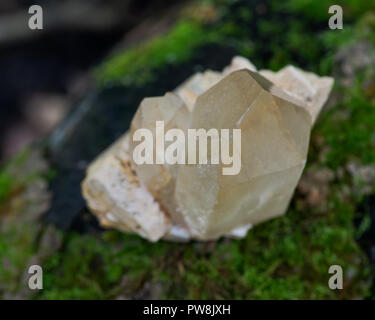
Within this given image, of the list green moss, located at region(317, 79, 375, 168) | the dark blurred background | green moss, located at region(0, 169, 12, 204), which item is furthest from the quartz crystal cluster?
the dark blurred background

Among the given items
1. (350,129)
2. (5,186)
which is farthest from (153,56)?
(350,129)

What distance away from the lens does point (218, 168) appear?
181cm

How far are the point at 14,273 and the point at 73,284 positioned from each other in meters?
0.42

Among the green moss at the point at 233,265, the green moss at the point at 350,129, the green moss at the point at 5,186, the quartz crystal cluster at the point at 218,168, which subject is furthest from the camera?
the green moss at the point at 5,186

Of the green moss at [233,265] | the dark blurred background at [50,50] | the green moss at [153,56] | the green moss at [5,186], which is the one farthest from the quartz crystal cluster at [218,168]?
the dark blurred background at [50,50]

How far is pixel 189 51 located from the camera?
3461mm

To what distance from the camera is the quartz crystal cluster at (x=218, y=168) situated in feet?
5.85

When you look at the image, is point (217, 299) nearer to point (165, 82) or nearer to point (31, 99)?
point (165, 82)

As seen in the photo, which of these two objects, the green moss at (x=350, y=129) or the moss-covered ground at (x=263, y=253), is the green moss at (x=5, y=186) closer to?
the moss-covered ground at (x=263, y=253)

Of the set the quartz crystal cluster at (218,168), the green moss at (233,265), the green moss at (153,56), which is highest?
the green moss at (153,56)

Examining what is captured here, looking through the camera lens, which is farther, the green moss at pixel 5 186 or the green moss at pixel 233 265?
the green moss at pixel 5 186

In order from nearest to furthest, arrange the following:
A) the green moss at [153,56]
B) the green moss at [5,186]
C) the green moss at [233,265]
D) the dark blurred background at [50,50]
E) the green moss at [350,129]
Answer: the green moss at [233,265] → the green moss at [350,129] → the green moss at [5,186] → the green moss at [153,56] → the dark blurred background at [50,50]

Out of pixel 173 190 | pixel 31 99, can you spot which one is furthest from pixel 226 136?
pixel 31 99

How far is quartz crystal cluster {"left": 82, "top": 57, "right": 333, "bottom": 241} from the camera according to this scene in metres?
1.78
